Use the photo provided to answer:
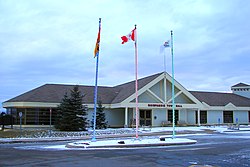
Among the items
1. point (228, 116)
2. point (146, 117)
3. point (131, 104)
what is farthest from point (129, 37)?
point (228, 116)

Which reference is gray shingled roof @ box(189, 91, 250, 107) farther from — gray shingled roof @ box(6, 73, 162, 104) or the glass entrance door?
gray shingled roof @ box(6, 73, 162, 104)

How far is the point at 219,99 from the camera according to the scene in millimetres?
51000

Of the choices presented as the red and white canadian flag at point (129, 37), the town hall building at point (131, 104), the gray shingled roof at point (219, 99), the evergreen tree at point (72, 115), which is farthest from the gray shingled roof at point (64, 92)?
the red and white canadian flag at point (129, 37)

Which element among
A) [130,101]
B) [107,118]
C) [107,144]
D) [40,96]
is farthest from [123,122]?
[107,144]

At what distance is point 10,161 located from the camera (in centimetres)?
1154

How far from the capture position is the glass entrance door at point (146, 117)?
41156 mm

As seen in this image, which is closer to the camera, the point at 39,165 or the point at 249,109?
the point at 39,165

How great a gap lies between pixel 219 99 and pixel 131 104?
19184 mm

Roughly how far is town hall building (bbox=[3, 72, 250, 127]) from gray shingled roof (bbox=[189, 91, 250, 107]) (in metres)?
0.64

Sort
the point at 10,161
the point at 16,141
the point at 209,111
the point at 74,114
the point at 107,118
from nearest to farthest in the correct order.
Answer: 1. the point at 10,161
2. the point at 16,141
3. the point at 74,114
4. the point at 107,118
5. the point at 209,111

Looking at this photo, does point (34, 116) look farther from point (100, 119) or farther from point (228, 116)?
point (228, 116)

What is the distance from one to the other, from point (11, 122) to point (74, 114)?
22.9 ft

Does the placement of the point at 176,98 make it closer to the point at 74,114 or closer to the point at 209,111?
the point at 209,111

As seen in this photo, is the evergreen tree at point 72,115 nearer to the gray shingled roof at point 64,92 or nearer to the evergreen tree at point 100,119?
the evergreen tree at point 100,119
